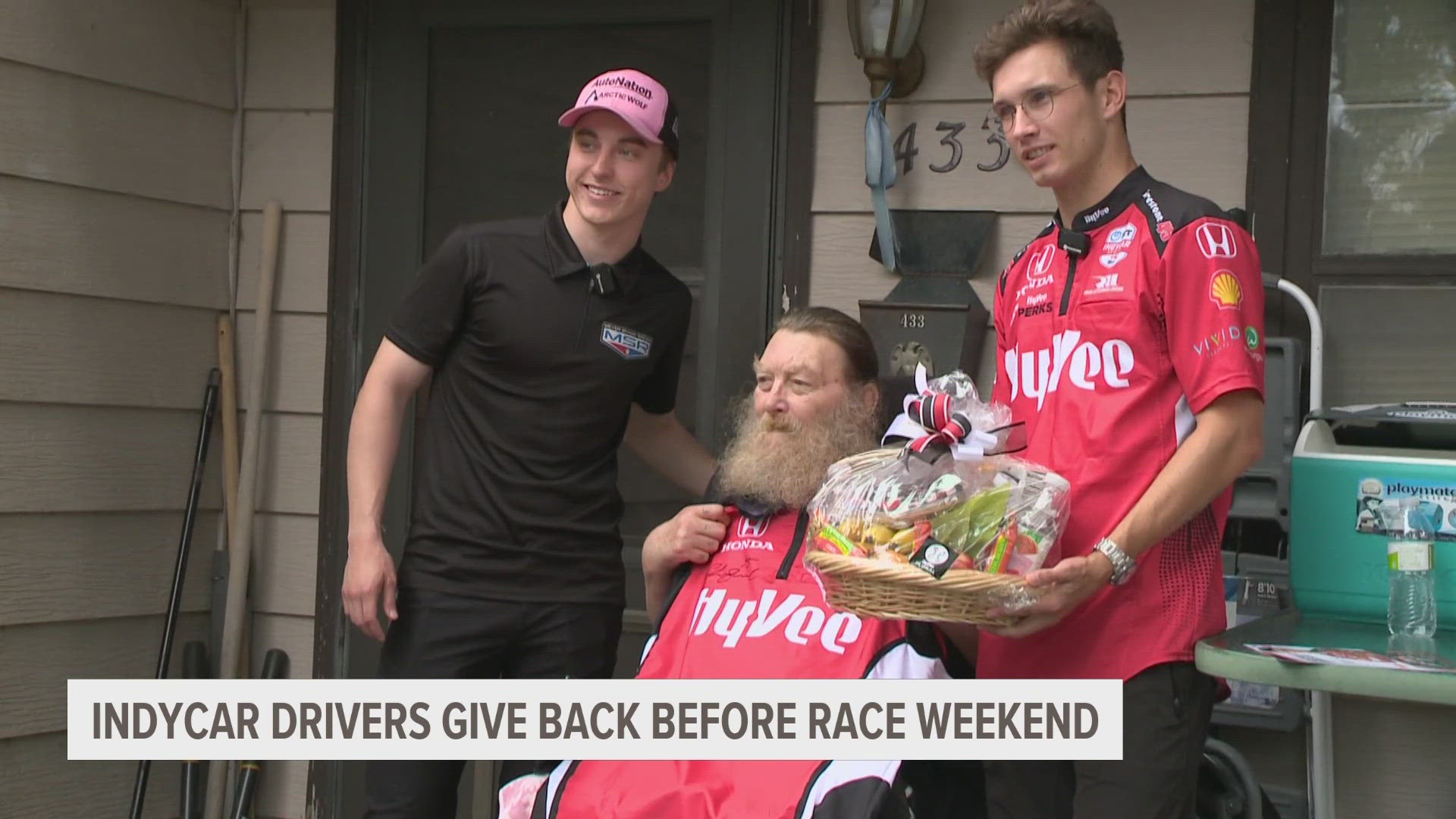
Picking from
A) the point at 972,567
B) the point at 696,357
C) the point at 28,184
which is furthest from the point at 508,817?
the point at 28,184

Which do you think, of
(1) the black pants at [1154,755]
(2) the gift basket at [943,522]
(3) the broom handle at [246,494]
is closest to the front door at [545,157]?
(3) the broom handle at [246,494]

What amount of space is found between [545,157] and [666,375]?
38.0 inches

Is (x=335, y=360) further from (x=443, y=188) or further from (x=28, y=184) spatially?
(x=28, y=184)

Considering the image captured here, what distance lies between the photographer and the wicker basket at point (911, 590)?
1.74 m

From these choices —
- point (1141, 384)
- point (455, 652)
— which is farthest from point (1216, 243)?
point (455, 652)

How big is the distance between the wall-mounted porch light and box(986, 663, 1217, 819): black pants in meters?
1.59

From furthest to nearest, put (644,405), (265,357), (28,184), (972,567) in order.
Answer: (265,357) < (28,184) < (644,405) < (972,567)

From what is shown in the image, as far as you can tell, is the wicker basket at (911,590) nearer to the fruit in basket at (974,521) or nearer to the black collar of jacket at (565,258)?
the fruit in basket at (974,521)

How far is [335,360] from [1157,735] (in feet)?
7.83

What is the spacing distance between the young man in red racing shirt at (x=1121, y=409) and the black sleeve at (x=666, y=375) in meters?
0.89

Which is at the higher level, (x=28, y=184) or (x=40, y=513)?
(x=28, y=184)

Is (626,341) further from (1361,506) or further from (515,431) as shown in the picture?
(1361,506)

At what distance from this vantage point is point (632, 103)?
8.40ft

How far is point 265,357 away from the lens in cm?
353
